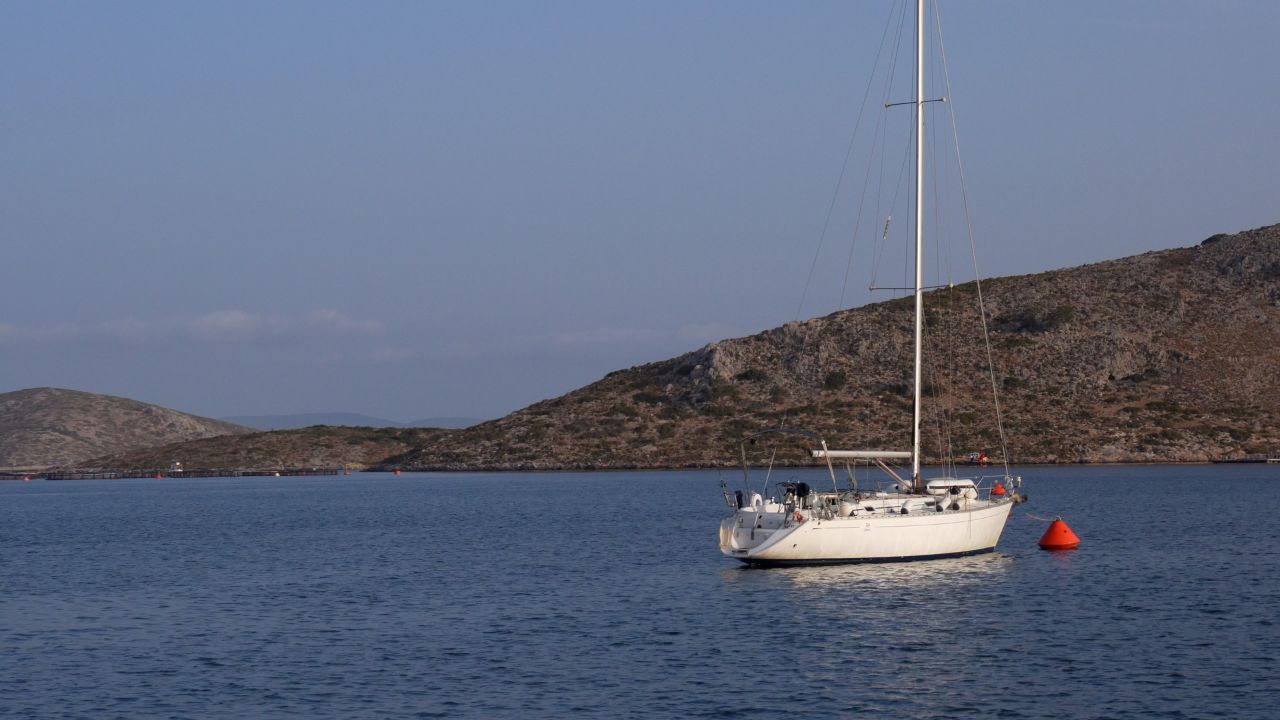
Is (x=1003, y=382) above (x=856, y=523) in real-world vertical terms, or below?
above

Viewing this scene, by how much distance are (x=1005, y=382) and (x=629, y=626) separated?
420ft

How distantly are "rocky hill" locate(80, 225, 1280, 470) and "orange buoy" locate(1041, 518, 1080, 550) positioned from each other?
8156 centimetres

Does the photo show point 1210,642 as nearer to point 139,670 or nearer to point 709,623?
point 709,623

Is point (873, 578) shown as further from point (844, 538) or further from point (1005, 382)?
point (1005, 382)

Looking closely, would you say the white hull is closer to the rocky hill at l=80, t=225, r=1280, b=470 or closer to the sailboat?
the sailboat

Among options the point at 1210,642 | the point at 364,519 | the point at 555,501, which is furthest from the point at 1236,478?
the point at 1210,642

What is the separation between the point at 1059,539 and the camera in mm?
56531

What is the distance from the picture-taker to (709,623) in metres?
38.4

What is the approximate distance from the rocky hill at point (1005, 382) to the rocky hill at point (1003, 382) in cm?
27

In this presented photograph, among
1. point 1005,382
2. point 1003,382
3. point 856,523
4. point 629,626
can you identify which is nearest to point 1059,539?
point 856,523

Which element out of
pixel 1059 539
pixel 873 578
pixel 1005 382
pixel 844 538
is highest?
pixel 1005 382

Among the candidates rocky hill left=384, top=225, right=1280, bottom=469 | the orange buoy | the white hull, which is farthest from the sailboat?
rocky hill left=384, top=225, right=1280, bottom=469

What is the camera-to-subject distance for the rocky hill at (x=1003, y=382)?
14475cm

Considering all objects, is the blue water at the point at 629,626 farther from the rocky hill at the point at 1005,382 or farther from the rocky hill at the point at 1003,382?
the rocky hill at the point at 1005,382
